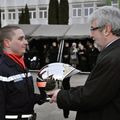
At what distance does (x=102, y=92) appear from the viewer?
2.68 m

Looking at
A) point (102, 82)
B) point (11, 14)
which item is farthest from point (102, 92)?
point (11, 14)

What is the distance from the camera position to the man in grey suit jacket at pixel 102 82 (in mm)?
2664

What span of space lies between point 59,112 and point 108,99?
6465 mm

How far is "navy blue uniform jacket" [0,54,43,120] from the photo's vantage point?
3307mm

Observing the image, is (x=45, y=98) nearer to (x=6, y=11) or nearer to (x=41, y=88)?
(x=41, y=88)

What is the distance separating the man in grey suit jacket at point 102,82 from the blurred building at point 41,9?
41.9 m

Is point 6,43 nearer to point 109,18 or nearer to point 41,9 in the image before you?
point 109,18

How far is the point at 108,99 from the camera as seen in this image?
269 centimetres

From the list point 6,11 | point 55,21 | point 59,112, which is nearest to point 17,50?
point 59,112

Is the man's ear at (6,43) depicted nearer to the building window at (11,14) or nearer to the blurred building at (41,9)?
the blurred building at (41,9)

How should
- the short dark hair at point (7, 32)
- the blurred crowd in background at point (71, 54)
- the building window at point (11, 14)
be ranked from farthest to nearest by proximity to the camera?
the building window at point (11, 14), the blurred crowd in background at point (71, 54), the short dark hair at point (7, 32)

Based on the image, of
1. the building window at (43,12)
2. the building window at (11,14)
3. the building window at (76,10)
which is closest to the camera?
the building window at (76,10)

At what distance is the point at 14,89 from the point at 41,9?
4806 cm

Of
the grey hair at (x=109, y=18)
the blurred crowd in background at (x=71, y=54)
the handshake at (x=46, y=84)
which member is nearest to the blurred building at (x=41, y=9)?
the blurred crowd in background at (x=71, y=54)
